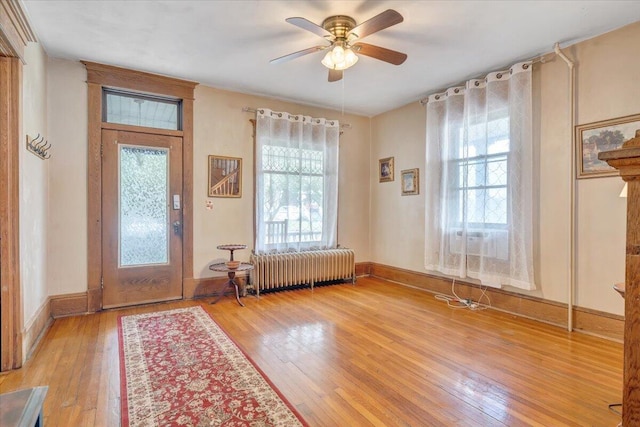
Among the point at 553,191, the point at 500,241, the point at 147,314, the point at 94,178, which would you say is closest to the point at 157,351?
the point at 147,314

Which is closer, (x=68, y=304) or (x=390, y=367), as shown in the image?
(x=390, y=367)

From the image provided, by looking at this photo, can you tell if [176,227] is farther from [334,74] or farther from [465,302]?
[465,302]

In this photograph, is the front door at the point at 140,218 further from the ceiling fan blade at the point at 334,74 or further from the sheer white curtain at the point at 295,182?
the ceiling fan blade at the point at 334,74

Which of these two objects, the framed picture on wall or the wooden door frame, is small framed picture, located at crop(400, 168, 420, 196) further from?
the wooden door frame

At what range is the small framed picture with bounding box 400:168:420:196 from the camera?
15.8 feet

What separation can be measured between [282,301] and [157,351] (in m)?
1.73

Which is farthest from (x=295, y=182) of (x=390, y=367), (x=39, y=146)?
(x=390, y=367)

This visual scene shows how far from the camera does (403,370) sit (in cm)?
236

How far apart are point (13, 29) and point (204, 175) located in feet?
7.23

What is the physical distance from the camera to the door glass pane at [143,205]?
383 cm

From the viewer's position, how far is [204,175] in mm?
4266

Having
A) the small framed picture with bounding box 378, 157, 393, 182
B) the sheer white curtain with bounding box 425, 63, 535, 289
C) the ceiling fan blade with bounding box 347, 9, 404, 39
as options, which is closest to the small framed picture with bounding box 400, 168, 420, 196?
the small framed picture with bounding box 378, 157, 393, 182

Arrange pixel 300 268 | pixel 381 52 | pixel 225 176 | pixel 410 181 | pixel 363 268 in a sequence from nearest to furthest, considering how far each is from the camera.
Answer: pixel 381 52
pixel 225 176
pixel 300 268
pixel 410 181
pixel 363 268

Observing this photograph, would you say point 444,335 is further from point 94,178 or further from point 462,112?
point 94,178
